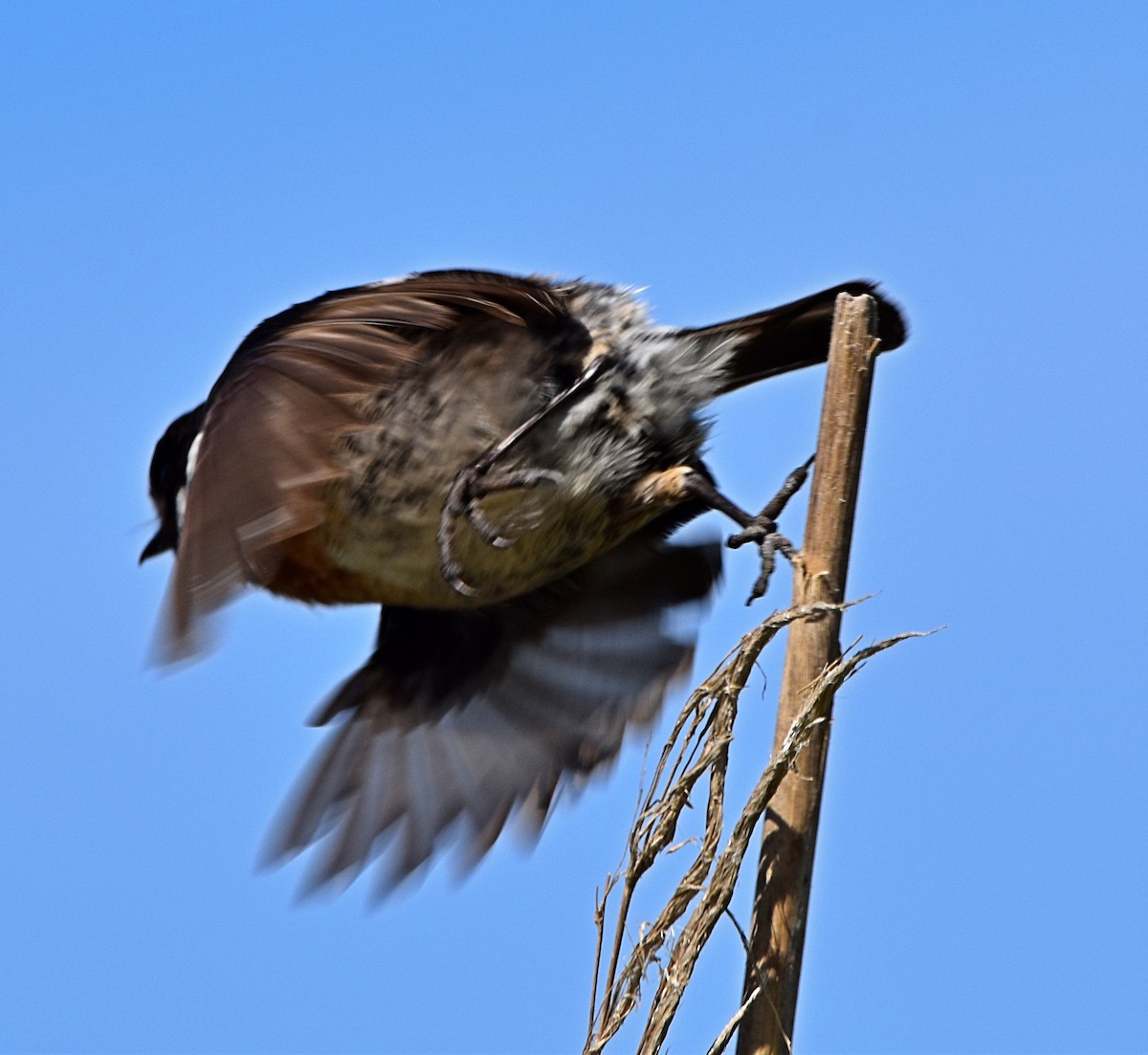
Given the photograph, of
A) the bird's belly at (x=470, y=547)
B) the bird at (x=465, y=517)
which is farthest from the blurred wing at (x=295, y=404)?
the bird's belly at (x=470, y=547)

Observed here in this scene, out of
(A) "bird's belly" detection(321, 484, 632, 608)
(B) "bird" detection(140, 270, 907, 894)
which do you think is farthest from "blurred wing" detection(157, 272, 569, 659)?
(A) "bird's belly" detection(321, 484, 632, 608)

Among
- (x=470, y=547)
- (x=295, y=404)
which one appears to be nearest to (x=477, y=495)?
(x=470, y=547)

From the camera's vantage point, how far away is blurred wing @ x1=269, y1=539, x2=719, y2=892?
11.0 ft

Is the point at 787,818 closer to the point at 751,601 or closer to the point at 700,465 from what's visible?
the point at 751,601

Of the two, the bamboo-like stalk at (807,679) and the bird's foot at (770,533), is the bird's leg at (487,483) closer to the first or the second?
the bird's foot at (770,533)

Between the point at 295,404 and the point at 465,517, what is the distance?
41 cm

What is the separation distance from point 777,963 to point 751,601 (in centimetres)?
91

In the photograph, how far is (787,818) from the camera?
6.55ft

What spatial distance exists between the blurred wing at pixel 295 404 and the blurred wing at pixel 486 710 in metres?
0.73

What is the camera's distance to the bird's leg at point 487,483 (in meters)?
2.82

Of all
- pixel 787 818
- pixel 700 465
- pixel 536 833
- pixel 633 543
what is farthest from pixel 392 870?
pixel 787 818

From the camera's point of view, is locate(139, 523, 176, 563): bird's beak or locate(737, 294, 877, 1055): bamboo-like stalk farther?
locate(139, 523, 176, 563): bird's beak

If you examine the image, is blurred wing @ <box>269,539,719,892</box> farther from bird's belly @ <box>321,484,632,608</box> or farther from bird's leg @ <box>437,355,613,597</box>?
bird's leg @ <box>437,355,613,597</box>

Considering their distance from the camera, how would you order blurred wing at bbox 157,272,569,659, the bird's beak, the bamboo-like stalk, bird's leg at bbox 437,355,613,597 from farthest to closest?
1. the bird's beak
2. bird's leg at bbox 437,355,613,597
3. blurred wing at bbox 157,272,569,659
4. the bamboo-like stalk
